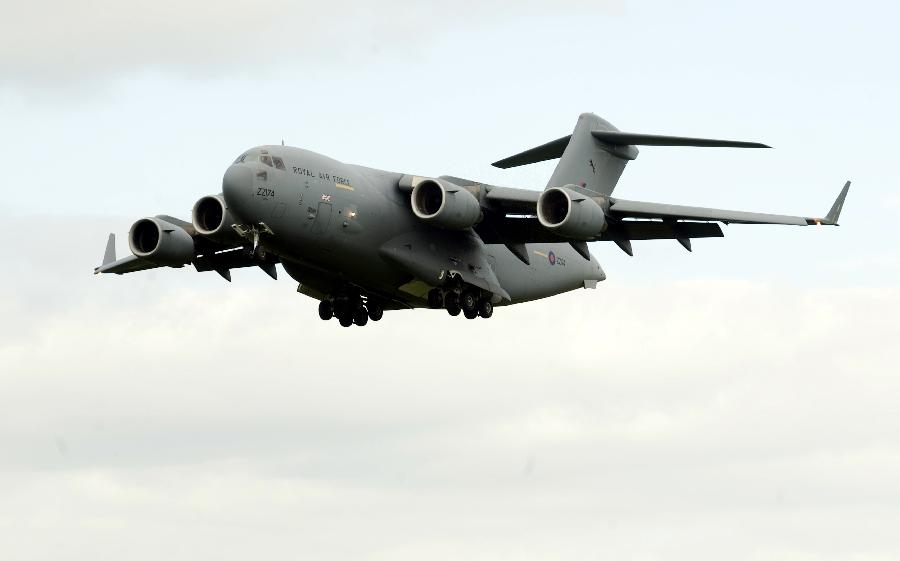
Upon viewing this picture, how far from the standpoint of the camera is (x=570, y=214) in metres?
27.8

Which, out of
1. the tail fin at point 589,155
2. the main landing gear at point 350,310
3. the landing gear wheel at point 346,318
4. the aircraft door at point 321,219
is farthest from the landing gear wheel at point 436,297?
the tail fin at point 589,155

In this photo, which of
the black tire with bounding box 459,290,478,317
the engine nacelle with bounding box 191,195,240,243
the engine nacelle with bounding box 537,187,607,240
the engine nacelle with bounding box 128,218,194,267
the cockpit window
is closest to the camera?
the cockpit window

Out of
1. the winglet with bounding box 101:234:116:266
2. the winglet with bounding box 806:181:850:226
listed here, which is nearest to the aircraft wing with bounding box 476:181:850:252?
the winglet with bounding box 806:181:850:226

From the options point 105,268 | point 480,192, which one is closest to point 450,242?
point 480,192

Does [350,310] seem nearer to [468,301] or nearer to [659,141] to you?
[468,301]

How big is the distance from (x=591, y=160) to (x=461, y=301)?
4.70 metres

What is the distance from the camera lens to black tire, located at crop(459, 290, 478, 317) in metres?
29.9

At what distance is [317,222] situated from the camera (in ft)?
91.0

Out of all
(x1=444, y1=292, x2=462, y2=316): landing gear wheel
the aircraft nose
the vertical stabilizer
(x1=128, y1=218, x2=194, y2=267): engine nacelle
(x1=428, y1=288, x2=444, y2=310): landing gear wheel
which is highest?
the vertical stabilizer

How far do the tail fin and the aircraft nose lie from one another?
716 cm

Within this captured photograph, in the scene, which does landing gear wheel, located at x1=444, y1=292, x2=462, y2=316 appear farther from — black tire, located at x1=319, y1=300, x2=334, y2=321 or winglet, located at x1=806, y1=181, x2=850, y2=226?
winglet, located at x1=806, y1=181, x2=850, y2=226

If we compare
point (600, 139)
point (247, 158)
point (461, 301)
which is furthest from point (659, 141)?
point (247, 158)

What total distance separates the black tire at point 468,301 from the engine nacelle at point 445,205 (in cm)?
156

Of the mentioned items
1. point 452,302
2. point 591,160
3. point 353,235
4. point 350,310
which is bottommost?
point 452,302
